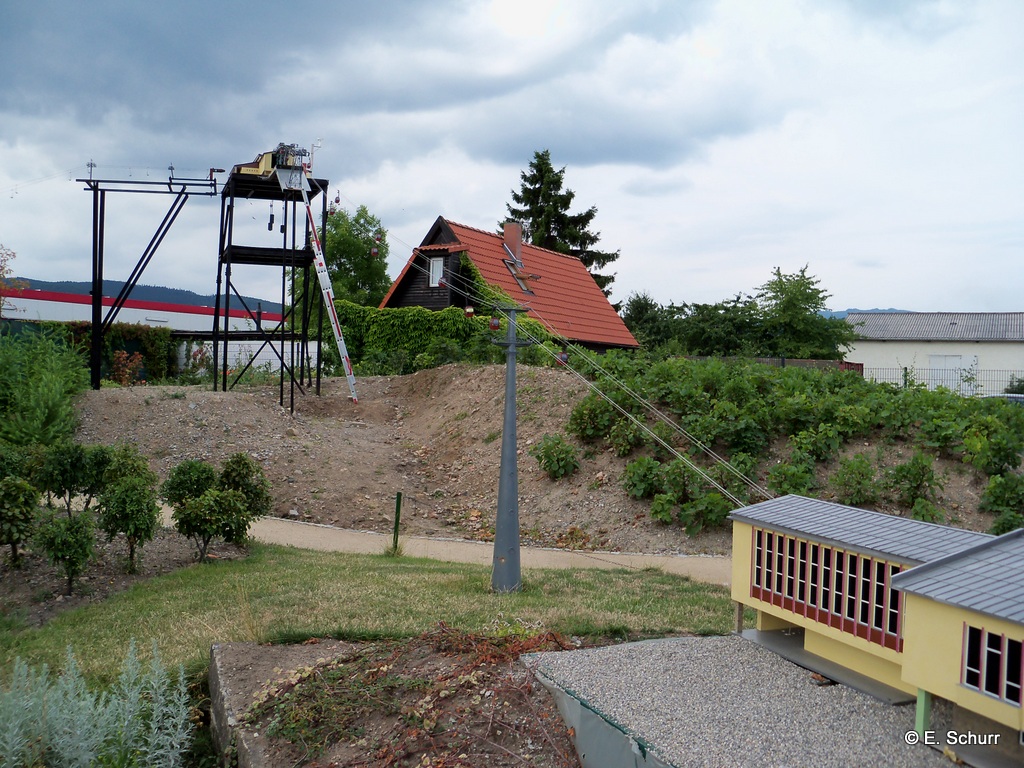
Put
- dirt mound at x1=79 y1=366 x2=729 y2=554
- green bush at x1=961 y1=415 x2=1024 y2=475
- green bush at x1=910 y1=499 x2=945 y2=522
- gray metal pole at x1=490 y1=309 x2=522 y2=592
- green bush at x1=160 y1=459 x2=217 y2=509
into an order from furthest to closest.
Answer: dirt mound at x1=79 y1=366 x2=729 y2=554 → green bush at x1=961 y1=415 x2=1024 y2=475 → green bush at x1=910 y1=499 x2=945 y2=522 → green bush at x1=160 y1=459 x2=217 y2=509 → gray metal pole at x1=490 y1=309 x2=522 y2=592

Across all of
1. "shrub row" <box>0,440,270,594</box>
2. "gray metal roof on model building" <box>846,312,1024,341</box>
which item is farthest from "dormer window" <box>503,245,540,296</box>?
"gray metal roof on model building" <box>846,312,1024,341</box>

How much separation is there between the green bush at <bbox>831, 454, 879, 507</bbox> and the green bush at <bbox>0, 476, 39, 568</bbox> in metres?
10.1

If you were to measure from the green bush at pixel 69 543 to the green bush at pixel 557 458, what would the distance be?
7.91 m

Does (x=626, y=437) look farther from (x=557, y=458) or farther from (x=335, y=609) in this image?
(x=335, y=609)

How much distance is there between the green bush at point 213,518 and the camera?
9.48m

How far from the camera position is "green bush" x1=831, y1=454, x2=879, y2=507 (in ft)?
40.2

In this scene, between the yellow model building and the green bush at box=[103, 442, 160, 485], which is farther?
the green bush at box=[103, 442, 160, 485]

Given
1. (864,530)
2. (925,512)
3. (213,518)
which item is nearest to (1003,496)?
(925,512)

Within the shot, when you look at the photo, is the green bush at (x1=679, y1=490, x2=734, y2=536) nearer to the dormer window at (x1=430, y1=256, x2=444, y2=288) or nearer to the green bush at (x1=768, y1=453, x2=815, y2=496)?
the green bush at (x1=768, y1=453, x2=815, y2=496)

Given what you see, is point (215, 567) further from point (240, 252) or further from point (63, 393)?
point (240, 252)

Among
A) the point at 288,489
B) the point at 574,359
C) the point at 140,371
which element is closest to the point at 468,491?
the point at 288,489

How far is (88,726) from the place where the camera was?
4738mm

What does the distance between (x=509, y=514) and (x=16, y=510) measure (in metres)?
4.86

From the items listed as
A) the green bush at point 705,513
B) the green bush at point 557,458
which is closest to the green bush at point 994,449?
the green bush at point 705,513
